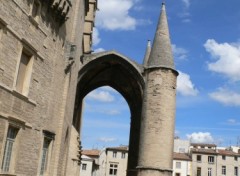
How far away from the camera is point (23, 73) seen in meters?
12.5

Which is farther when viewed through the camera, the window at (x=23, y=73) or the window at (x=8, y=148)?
the window at (x=23, y=73)

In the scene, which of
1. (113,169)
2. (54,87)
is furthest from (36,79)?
(113,169)

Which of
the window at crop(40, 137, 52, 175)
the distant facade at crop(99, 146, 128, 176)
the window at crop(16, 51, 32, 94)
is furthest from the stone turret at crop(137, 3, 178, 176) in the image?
the distant facade at crop(99, 146, 128, 176)

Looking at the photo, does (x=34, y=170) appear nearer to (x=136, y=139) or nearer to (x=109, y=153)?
(x=136, y=139)

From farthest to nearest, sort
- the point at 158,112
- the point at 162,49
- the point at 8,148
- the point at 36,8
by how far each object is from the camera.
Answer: the point at 162,49
the point at 158,112
the point at 36,8
the point at 8,148

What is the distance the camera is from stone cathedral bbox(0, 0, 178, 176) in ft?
37.4

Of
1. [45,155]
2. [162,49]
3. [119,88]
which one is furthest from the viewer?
[119,88]

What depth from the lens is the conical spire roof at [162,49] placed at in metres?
20.5

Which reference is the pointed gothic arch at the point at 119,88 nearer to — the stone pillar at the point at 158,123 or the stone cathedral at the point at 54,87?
the stone cathedral at the point at 54,87

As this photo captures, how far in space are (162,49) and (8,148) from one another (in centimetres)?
1162

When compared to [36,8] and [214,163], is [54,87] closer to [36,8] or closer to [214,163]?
[36,8]

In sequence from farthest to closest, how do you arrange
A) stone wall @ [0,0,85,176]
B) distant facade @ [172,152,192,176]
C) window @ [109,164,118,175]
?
1. window @ [109,164,118,175]
2. distant facade @ [172,152,192,176]
3. stone wall @ [0,0,85,176]

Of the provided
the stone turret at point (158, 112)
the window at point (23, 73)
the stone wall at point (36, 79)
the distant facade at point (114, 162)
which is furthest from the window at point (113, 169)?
the window at point (23, 73)

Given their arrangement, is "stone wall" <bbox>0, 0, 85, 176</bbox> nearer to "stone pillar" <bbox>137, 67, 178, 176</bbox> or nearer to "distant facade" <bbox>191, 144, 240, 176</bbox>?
"stone pillar" <bbox>137, 67, 178, 176</bbox>
